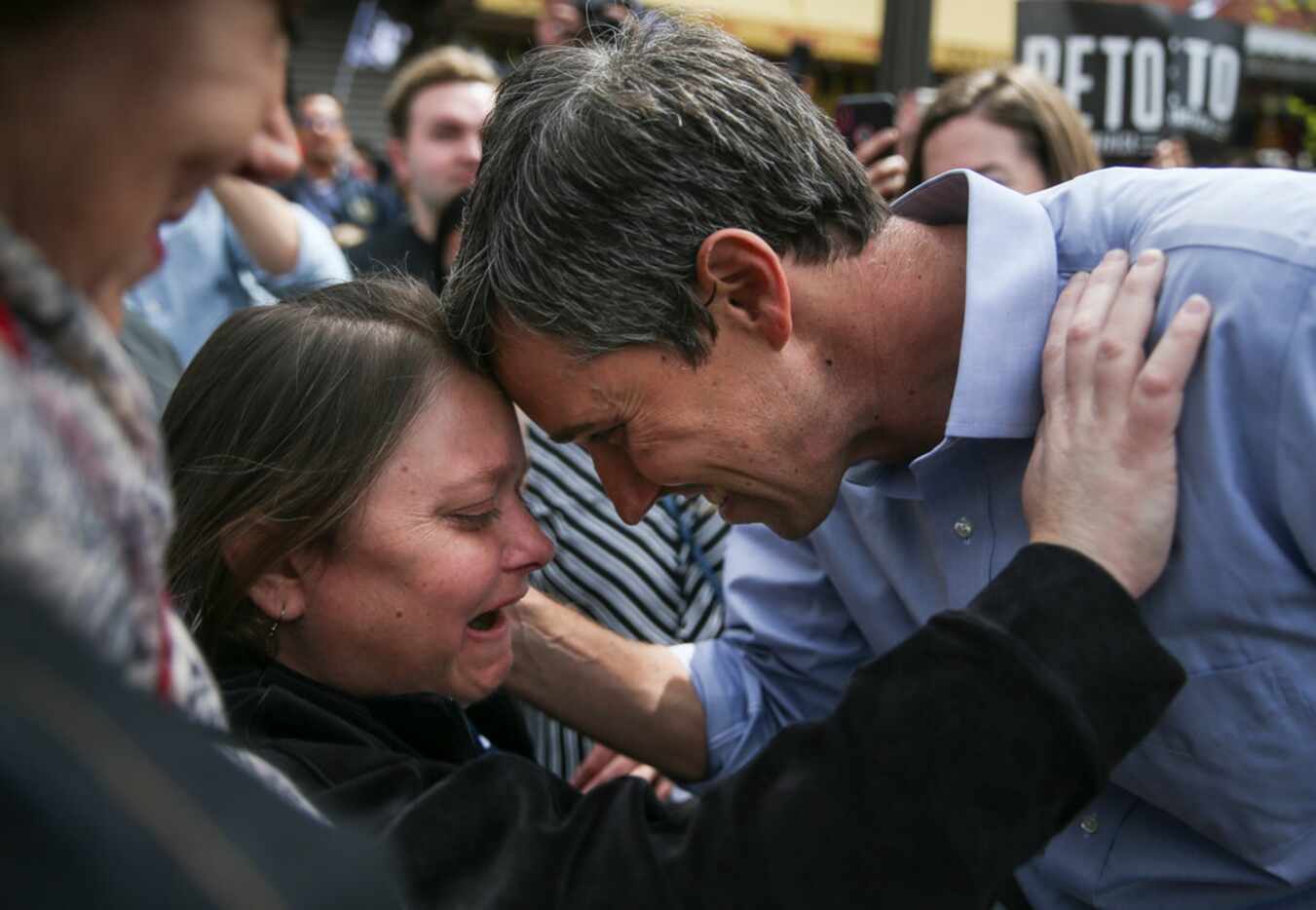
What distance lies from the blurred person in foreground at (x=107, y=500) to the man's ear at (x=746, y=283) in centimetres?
103

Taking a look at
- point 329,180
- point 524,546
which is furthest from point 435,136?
point 329,180

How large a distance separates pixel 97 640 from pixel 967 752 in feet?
2.67

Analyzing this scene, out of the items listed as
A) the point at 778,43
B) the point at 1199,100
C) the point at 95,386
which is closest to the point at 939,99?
the point at 1199,100

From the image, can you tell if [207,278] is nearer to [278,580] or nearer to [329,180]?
[278,580]

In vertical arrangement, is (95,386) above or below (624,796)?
above

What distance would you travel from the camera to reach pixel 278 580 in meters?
1.75

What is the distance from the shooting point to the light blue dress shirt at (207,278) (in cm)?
330

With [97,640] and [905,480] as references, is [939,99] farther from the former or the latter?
[97,640]

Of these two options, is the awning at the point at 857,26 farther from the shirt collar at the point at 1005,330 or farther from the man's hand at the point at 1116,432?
the man's hand at the point at 1116,432

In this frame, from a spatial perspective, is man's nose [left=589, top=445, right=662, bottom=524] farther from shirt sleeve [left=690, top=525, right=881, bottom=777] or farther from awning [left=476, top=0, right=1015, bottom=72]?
awning [left=476, top=0, right=1015, bottom=72]

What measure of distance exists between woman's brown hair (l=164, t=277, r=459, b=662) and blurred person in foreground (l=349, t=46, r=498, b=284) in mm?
2348

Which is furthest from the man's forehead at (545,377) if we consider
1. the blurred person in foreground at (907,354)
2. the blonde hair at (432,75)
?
the blonde hair at (432,75)

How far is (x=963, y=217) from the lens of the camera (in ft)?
6.39

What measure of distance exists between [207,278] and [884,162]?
72.8 inches
